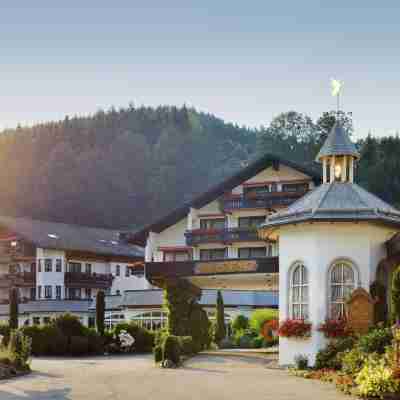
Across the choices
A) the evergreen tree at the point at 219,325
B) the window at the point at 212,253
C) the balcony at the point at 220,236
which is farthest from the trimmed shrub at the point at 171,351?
the window at the point at 212,253

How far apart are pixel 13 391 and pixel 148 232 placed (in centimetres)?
2890

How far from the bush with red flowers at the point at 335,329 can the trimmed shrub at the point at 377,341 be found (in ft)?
9.20

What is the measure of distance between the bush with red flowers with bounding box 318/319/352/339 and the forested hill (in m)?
57.8

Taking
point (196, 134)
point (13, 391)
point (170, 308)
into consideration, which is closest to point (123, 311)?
point (170, 308)

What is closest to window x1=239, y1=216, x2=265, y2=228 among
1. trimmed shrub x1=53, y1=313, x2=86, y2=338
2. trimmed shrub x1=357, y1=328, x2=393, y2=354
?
trimmed shrub x1=53, y1=313, x2=86, y2=338

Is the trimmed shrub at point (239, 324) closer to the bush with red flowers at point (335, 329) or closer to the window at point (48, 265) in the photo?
the window at point (48, 265)

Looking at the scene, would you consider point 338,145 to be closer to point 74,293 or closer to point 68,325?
point 68,325

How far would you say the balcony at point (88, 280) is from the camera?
66.7 m

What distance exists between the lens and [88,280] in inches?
2685

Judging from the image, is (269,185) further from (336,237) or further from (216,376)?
(216,376)

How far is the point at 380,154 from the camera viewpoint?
249 ft

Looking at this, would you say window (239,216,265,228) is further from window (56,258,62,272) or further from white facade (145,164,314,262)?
window (56,258,62,272)

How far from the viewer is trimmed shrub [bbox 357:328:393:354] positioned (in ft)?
62.2

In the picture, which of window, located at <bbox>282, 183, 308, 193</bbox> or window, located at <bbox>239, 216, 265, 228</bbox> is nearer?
window, located at <bbox>282, 183, 308, 193</bbox>
